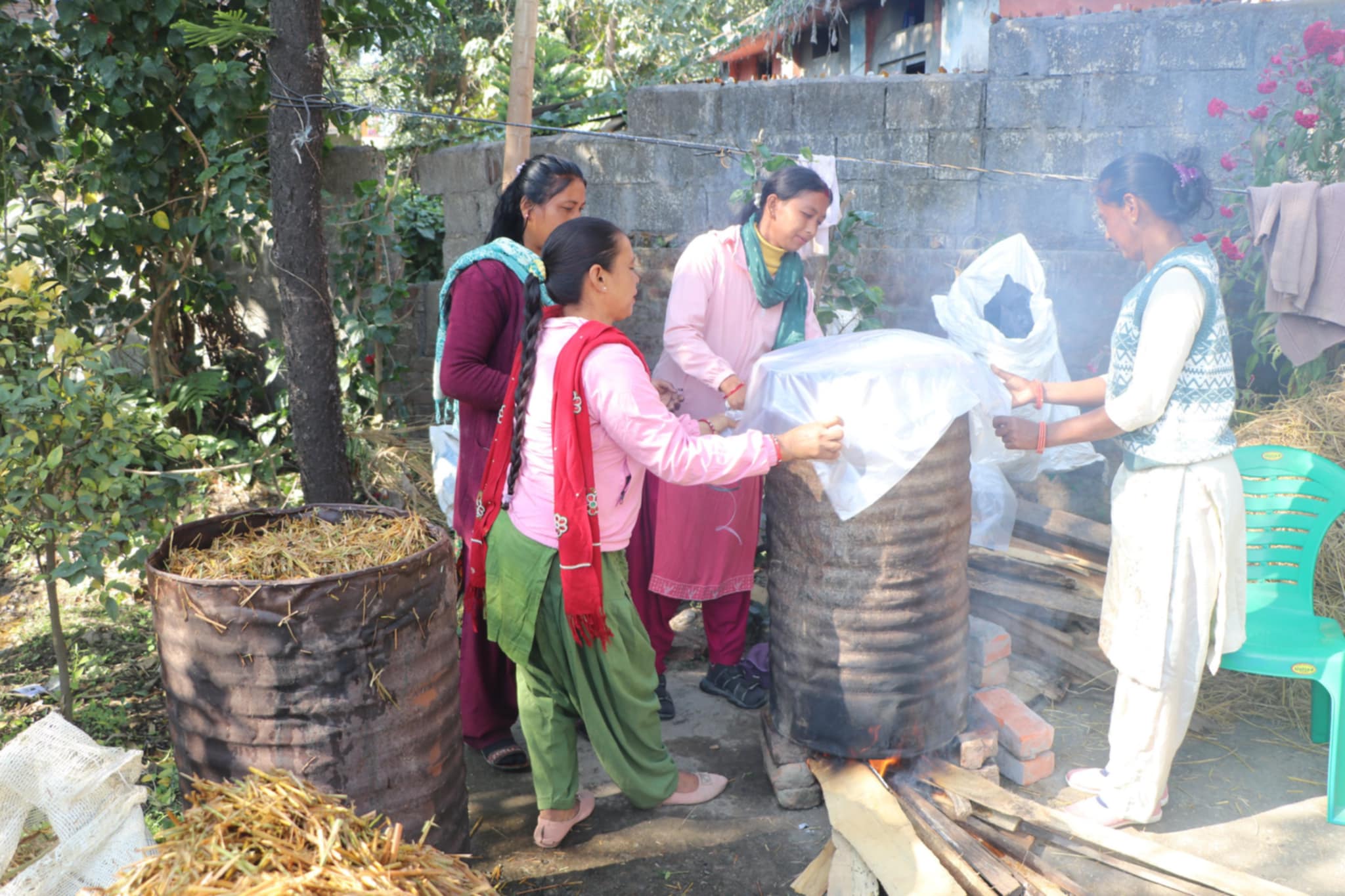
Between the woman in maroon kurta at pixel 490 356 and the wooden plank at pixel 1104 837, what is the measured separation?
1508 mm

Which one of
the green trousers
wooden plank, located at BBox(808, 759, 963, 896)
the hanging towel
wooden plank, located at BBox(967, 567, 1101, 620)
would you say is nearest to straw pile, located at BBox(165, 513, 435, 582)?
the green trousers

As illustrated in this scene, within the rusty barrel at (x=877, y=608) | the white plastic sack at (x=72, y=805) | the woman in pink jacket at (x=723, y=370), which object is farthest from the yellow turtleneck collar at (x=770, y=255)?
the white plastic sack at (x=72, y=805)

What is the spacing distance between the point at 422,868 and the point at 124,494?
95.7 inches

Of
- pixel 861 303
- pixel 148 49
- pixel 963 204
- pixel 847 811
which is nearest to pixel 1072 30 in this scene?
pixel 963 204

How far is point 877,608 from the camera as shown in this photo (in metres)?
3.10

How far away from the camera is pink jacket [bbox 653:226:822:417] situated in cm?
376

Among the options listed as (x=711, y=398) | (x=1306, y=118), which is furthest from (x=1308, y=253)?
(x=711, y=398)

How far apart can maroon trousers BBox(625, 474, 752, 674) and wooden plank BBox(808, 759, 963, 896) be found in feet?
3.14

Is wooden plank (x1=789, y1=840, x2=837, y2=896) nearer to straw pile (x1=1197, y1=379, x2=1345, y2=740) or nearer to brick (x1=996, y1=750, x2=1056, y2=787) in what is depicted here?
brick (x1=996, y1=750, x2=1056, y2=787)

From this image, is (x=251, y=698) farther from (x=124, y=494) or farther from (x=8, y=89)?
(x=8, y=89)

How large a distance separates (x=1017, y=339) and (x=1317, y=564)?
4.57ft

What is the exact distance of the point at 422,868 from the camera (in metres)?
1.81

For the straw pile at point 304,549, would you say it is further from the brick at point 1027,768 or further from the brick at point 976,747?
the brick at point 1027,768

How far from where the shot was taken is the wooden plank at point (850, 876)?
286 cm
